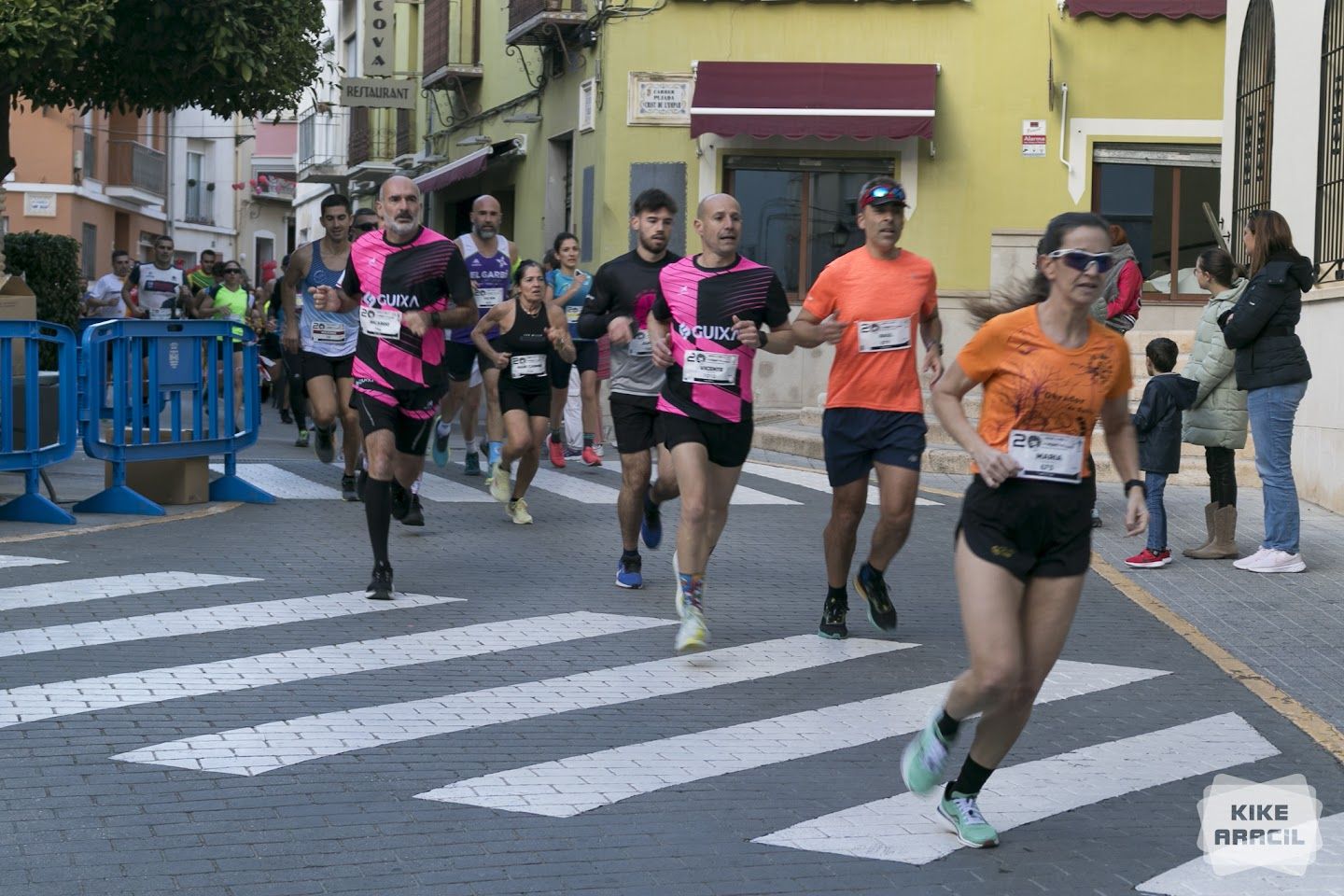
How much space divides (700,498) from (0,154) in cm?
1054

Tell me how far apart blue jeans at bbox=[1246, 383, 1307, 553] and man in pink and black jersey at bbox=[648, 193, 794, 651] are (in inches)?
143

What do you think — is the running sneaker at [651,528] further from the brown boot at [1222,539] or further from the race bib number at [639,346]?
the brown boot at [1222,539]

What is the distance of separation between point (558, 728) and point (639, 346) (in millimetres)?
3040

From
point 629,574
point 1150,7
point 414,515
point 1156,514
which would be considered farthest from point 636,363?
point 1150,7

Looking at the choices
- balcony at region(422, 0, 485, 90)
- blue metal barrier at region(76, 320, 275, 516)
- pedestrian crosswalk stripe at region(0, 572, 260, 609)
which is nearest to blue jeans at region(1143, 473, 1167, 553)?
pedestrian crosswalk stripe at region(0, 572, 260, 609)

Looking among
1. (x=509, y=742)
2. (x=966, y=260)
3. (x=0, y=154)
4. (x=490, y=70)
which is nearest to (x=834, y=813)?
(x=509, y=742)

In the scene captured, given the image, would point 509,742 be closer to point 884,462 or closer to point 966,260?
point 884,462

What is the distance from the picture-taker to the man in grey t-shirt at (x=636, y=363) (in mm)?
9148

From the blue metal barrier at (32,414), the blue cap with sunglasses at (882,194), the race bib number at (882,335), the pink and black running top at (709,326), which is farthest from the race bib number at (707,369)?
the blue metal barrier at (32,414)

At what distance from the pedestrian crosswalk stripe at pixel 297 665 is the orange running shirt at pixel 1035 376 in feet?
10.2

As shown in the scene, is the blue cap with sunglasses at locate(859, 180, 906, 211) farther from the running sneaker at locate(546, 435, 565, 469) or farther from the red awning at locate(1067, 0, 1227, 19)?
the red awning at locate(1067, 0, 1227, 19)

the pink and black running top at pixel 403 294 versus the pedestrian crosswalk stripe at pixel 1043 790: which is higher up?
the pink and black running top at pixel 403 294

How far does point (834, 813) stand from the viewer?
5621 millimetres

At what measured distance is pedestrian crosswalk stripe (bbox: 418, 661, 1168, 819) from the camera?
18.8ft
